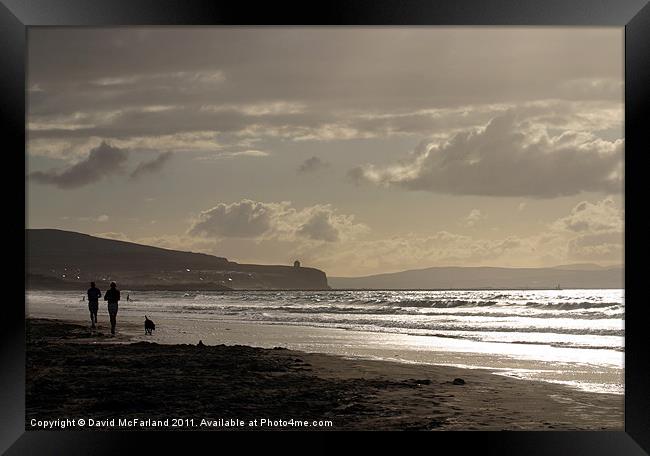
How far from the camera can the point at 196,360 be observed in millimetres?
6230

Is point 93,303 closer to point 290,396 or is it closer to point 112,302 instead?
point 112,302

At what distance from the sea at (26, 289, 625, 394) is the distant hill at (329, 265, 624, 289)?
31 cm

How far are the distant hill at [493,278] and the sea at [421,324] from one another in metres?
0.31

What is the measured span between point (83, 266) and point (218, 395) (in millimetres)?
2473

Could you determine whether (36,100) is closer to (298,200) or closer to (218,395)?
(298,200)

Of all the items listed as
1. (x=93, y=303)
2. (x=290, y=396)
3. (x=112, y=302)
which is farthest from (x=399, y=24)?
(x=93, y=303)

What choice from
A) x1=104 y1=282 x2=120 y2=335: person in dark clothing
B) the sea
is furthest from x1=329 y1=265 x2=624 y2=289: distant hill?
x1=104 y1=282 x2=120 y2=335: person in dark clothing

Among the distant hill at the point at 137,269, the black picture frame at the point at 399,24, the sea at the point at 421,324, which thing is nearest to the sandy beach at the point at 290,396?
the sea at the point at 421,324

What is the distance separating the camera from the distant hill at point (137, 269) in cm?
637

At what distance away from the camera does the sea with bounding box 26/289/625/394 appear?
6.62 metres

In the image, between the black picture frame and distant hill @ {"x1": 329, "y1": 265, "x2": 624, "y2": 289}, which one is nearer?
the black picture frame

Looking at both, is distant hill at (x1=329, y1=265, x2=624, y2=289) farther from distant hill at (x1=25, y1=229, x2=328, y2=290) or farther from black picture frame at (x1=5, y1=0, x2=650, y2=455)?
black picture frame at (x1=5, y1=0, x2=650, y2=455)

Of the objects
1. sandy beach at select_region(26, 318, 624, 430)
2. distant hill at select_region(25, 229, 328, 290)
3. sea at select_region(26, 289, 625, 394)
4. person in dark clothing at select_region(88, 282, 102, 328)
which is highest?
distant hill at select_region(25, 229, 328, 290)

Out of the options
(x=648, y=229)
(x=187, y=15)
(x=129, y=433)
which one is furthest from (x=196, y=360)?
(x=648, y=229)
